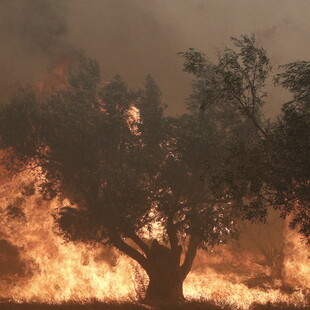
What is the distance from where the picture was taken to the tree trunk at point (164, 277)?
83.5ft

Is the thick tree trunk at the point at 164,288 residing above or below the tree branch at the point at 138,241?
below

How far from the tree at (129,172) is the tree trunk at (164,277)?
6 cm

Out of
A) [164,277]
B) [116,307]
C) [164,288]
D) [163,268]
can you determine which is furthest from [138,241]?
[116,307]

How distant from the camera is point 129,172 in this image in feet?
85.7

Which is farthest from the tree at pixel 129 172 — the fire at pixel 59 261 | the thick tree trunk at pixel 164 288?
the fire at pixel 59 261

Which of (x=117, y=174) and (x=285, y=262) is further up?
(x=117, y=174)

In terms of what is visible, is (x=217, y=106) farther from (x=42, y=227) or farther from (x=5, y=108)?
(x=42, y=227)

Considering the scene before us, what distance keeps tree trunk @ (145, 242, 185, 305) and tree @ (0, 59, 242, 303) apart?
62 millimetres

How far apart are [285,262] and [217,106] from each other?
1751cm

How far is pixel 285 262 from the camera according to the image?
37750 mm

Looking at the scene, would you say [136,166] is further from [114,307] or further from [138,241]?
[114,307]

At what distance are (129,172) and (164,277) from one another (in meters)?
7.15

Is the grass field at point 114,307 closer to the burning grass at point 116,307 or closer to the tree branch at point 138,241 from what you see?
the burning grass at point 116,307

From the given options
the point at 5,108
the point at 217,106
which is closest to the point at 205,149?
the point at 217,106
